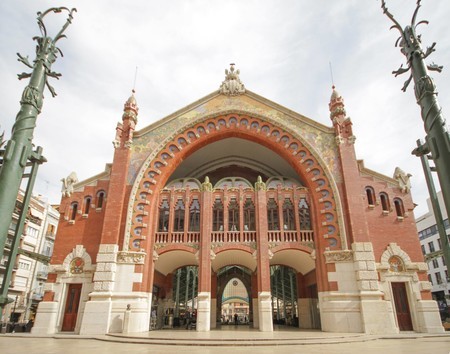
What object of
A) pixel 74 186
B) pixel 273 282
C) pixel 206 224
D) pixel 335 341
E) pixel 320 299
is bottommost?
pixel 335 341

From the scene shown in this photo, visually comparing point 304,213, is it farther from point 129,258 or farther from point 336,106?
point 129,258

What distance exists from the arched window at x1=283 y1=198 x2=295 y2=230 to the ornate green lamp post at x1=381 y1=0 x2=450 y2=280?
16.7 m

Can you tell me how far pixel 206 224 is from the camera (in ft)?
76.6

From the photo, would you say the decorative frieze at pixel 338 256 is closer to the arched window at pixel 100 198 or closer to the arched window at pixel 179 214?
the arched window at pixel 179 214

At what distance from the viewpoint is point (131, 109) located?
86.6 ft

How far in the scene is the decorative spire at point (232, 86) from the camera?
27.4 m

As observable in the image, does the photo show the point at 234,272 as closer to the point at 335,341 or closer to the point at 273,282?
the point at 273,282

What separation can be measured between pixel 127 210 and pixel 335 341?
15626 millimetres

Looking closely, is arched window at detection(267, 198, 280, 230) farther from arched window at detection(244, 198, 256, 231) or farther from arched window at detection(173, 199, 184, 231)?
arched window at detection(173, 199, 184, 231)

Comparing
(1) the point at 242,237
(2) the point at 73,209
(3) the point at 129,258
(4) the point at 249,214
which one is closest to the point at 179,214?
(3) the point at 129,258

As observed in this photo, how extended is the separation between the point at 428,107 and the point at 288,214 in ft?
58.1

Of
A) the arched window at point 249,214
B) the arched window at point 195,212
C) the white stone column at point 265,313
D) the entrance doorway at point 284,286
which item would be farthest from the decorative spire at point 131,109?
the entrance doorway at point 284,286

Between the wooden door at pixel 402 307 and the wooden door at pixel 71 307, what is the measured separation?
2092cm

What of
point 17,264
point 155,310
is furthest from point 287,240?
point 17,264
